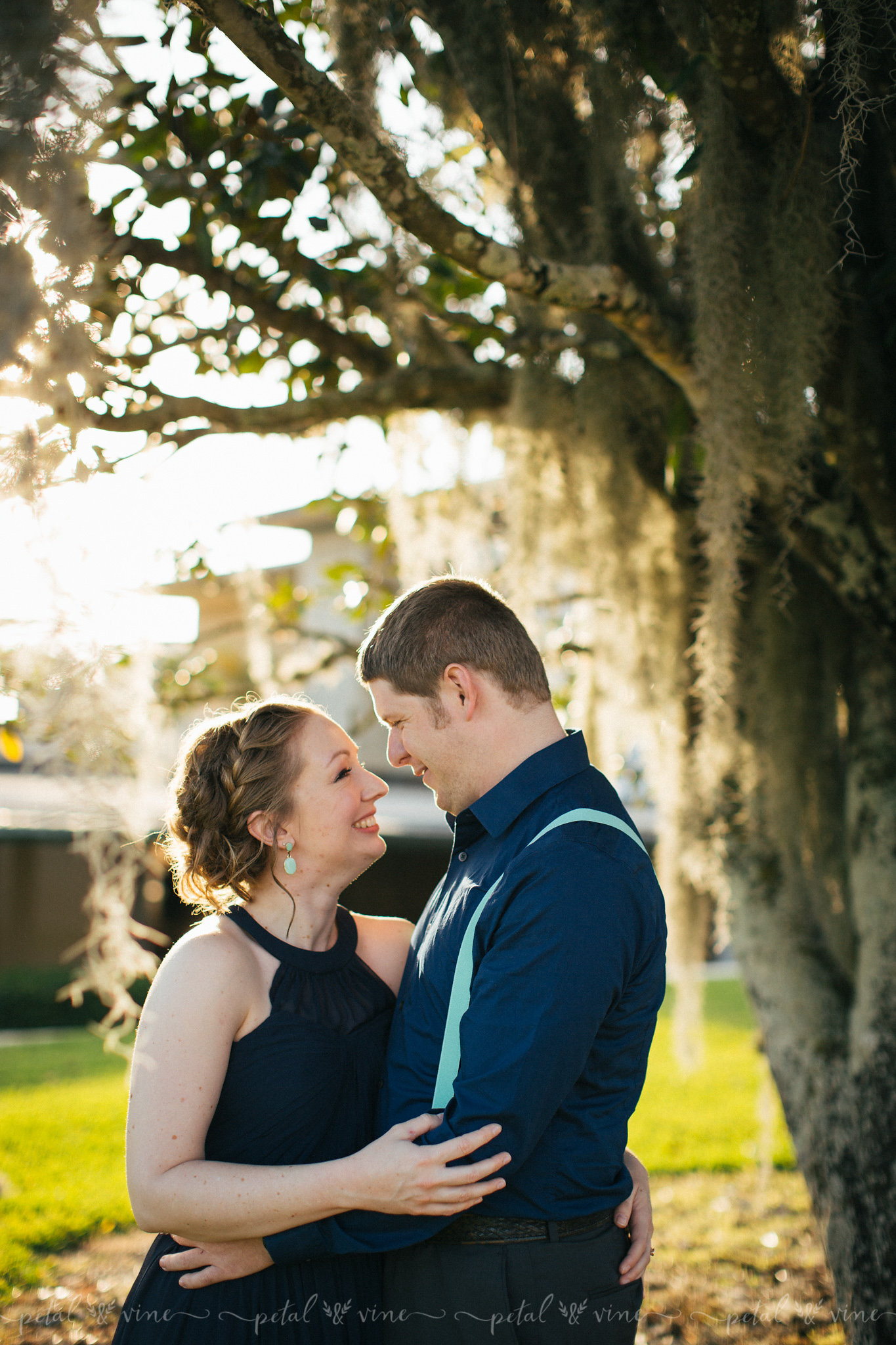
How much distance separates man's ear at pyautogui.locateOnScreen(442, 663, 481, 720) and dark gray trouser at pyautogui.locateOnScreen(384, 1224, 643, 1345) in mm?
810

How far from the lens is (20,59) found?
1006 mm

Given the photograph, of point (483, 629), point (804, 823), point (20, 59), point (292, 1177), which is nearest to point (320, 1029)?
point (292, 1177)

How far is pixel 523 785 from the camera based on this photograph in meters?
1.48

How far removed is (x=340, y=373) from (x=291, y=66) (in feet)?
5.66

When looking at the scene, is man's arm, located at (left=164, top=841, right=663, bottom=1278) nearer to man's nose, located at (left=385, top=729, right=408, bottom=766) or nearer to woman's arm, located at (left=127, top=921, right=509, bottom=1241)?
woman's arm, located at (left=127, top=921, right=509, bottom=1241)

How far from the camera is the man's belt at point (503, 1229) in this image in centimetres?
134

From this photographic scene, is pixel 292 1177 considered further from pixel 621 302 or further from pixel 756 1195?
pixel 756 1195

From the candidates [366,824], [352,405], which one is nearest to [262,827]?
[366,824]

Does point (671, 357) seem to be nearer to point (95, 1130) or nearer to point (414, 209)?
point (414, 209)

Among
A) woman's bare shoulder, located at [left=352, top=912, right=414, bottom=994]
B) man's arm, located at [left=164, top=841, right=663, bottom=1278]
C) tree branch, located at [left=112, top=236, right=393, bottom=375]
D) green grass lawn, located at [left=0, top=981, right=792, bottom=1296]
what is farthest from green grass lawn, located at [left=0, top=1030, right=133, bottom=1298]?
tree branch, located at [left=112, top=236, right=393, bottom=375]

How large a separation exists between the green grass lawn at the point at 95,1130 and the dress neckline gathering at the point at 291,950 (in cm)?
233

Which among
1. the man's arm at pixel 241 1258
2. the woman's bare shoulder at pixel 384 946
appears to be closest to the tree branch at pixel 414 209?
the woman's bare shoulder at pixel 384 946

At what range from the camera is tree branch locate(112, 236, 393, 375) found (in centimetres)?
264

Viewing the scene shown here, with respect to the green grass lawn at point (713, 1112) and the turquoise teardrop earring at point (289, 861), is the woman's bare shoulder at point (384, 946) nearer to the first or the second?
the turquoise teardrop earring at point (289, 861)
